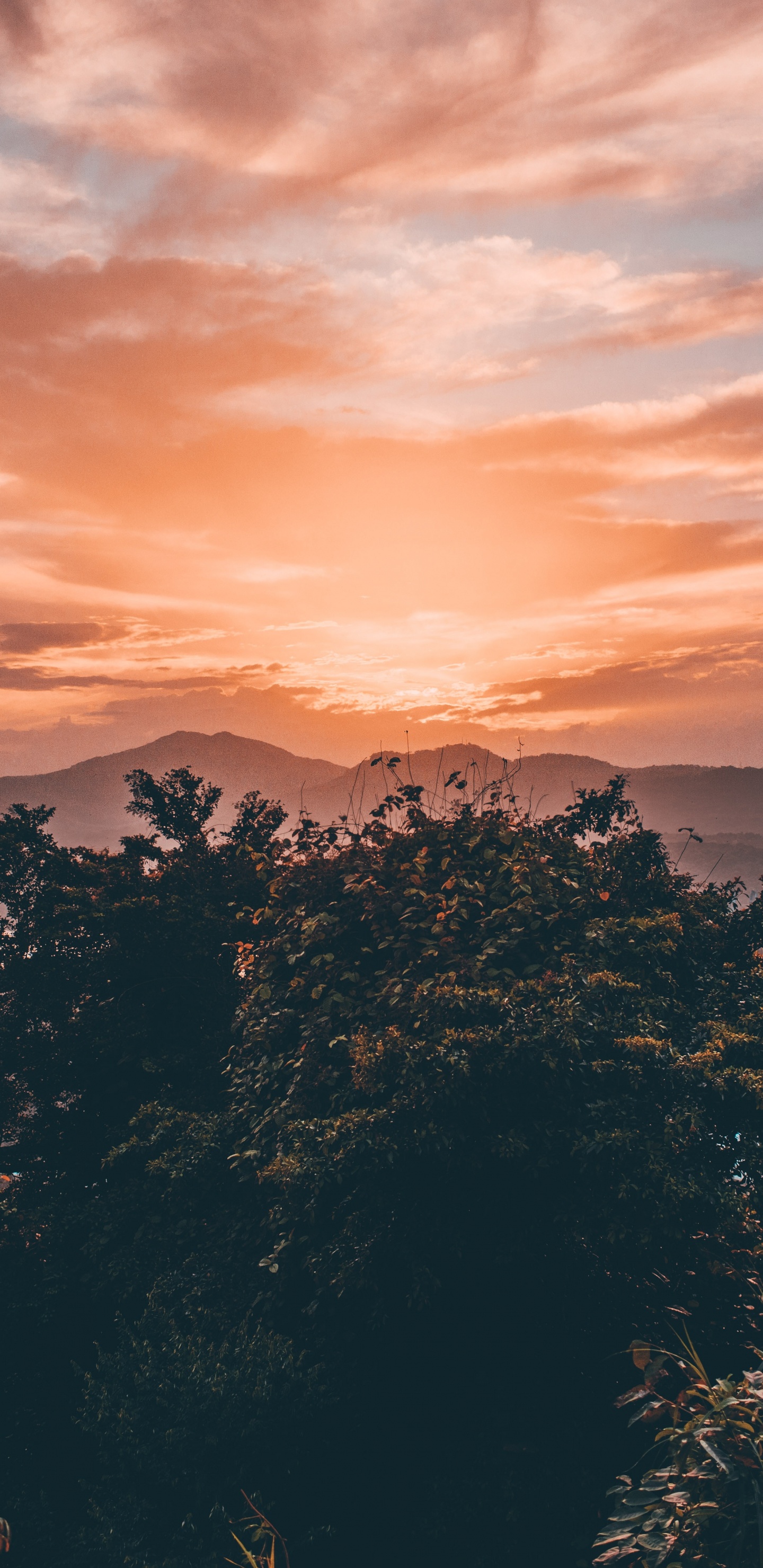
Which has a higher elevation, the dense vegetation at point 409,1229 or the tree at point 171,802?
the tree at point 171,802

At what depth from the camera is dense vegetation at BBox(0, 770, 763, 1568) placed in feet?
20.4

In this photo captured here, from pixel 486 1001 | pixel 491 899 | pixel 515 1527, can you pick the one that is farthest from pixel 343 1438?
pixel 491 899

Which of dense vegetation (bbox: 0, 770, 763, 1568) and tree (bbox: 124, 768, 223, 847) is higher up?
tree (bbox: 124, 768, 223, 847)

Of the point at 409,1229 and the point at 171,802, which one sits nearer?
the point at 409,1229

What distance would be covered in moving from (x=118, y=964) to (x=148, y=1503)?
799 cm

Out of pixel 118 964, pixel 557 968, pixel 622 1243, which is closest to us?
pixel 622 1243

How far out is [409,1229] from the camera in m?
6.88

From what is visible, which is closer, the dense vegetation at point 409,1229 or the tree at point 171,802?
the dense vegetation at point 409,1229

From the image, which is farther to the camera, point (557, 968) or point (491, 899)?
point (491, 899)

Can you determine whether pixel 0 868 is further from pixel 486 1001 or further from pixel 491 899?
pixel 486 1001

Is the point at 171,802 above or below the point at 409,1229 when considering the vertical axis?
above

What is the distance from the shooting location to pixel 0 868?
1633 centimetres

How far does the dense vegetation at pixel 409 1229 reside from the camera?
6.23 meters

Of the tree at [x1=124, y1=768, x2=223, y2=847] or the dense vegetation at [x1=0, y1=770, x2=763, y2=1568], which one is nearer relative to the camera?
the dense vegetation at [x1=0, y1=770, x2=763, y2=1568]
